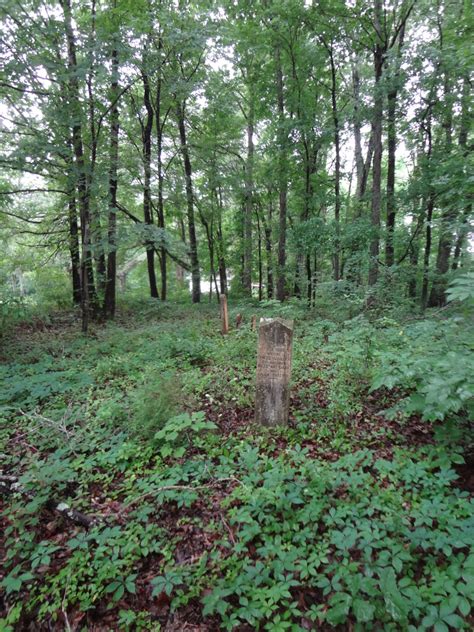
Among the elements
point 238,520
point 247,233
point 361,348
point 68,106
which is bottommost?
point 238,520

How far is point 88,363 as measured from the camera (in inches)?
251

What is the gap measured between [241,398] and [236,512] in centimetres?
186

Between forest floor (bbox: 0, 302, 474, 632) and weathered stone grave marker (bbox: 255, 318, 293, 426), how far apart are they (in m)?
0.24

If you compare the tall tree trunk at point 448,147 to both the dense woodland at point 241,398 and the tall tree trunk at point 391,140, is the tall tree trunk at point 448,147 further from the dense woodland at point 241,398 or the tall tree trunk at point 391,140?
the tall tree trunk at point 391,140

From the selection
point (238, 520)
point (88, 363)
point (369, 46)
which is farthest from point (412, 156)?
point (238, 520)

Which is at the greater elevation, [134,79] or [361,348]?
[134,79]

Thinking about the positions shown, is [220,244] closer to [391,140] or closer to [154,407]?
[391,140]

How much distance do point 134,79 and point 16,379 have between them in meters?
8.15

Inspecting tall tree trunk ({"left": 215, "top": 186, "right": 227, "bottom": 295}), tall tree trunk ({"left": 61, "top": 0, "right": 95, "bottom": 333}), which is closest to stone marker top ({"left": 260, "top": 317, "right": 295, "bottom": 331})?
tall tree trunk ({"left": 61, "top": 0, "right": 95, "bottom": 333})

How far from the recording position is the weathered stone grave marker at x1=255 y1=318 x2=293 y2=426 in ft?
12.5

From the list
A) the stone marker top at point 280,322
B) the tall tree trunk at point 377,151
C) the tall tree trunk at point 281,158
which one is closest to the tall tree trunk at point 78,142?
the stone marker top at point 280,322

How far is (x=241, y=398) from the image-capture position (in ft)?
14.4

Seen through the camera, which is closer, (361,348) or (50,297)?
(361,348)

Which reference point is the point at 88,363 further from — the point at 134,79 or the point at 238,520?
the point at 134,79
